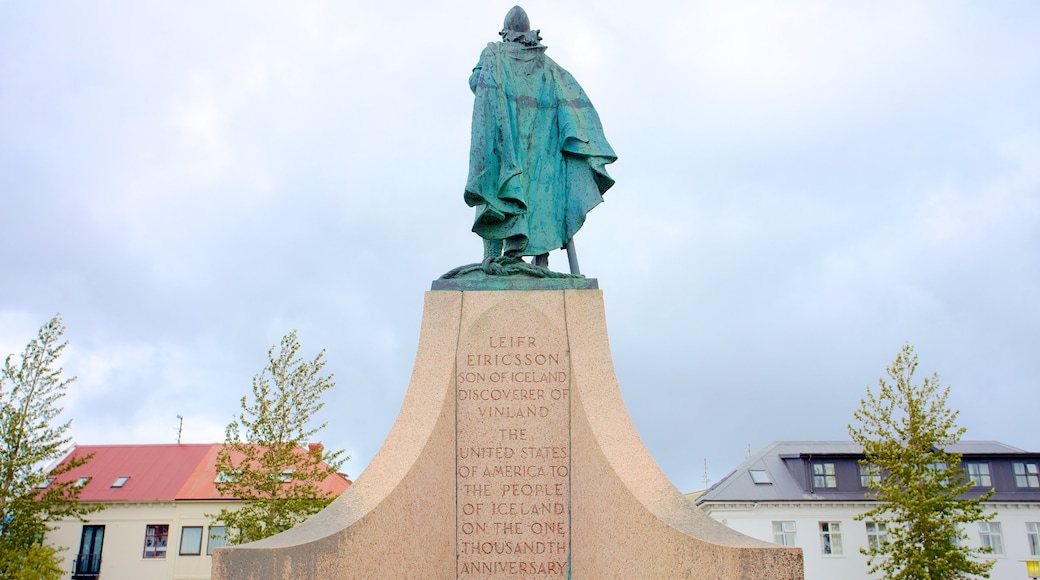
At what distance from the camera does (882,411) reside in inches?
1139

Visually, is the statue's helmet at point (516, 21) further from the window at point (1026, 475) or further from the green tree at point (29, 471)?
the window at point (1026, 475)

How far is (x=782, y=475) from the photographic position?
43688mm

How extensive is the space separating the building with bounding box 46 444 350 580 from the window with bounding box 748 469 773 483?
19.4 meters

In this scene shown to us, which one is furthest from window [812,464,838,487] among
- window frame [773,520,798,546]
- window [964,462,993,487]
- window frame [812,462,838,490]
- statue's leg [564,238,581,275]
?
statue's leg [564,238,581,275]

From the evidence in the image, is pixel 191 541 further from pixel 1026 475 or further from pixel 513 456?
pixel 1026 475

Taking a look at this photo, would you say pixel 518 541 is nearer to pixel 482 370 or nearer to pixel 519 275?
pixel 482 370

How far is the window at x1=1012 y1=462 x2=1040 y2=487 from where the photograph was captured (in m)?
42.9

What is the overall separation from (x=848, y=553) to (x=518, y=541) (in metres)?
37.7

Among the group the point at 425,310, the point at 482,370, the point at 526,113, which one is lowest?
the point at 482,370

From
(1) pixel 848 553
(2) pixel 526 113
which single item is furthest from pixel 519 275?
(1) pixel 848 553

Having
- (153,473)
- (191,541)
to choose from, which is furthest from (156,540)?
(153,473)

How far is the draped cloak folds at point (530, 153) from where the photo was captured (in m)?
8.95

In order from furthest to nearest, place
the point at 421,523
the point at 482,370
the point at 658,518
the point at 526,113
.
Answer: the point at 526,113 < the point at 482,370 < the point at 421,523 < the point at 658,518

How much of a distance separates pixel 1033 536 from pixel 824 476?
9787 mm
